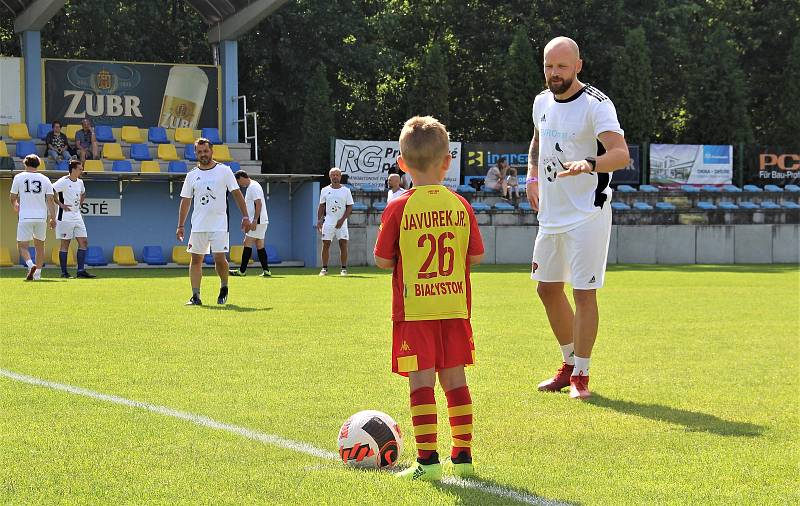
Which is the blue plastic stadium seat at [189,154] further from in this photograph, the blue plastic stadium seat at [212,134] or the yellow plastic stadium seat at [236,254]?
the yellow plastic stadium seat at [236,254]

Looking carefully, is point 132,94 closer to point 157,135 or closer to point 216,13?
point 157,135

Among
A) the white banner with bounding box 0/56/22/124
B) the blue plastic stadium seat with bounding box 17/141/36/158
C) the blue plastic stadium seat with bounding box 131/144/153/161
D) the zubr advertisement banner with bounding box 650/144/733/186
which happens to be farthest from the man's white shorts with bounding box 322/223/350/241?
the zubr advertisement banner with bounding box 650/144/733/186

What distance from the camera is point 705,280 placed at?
22.7 metres

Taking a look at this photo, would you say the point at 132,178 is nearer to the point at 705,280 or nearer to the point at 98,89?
the point at 98,89

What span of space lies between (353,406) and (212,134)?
25734mm

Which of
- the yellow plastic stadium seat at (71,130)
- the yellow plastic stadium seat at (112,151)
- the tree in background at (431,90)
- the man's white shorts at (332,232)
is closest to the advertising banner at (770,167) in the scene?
the tree in background at (431,90)

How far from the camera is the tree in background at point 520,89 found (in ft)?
126

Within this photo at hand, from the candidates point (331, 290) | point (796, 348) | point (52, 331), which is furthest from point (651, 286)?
point (52, 331)

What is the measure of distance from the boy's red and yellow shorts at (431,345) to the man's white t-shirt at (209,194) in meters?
9.84

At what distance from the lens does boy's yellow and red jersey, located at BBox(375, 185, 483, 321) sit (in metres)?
5.32

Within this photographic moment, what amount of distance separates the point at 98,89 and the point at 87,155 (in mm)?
3243

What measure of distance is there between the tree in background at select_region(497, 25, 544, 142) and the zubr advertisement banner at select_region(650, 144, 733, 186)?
199 inches

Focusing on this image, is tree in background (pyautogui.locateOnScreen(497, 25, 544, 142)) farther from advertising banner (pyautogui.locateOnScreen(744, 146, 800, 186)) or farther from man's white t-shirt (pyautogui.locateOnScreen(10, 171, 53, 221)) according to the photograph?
man's white t-shirt (pyautogui.locateOnScreen(10, 171, 53, 221))

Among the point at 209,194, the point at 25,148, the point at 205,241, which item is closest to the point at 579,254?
the point at 209,194
